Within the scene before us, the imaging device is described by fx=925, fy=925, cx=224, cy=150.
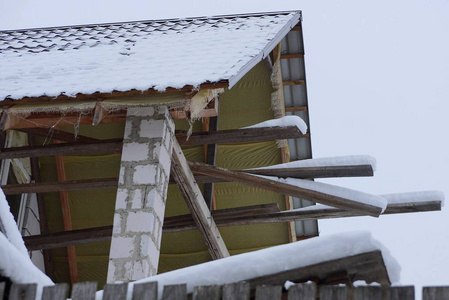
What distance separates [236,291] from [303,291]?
0.32 m

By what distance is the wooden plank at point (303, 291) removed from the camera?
14.4ft

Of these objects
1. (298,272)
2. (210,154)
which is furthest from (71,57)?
(298,272)

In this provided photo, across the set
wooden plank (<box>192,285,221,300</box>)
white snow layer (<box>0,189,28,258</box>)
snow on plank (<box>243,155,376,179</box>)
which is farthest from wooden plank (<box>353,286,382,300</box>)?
snow on plank (<box>243,155,376,179</box>)

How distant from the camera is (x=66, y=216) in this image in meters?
12.8

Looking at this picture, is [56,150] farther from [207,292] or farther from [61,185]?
[207,292]

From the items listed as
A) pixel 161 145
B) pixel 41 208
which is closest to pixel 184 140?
pixel 161 145

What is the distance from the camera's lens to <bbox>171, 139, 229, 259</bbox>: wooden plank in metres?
10.3

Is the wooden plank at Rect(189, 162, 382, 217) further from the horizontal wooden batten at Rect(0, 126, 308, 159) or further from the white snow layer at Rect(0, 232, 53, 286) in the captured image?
the white snow layer at Rect(0, 232, 53, 286)

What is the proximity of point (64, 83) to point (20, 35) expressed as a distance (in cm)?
418

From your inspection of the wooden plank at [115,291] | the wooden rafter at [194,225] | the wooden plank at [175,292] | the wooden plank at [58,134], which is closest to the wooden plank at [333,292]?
the wooden plank at [175,292]

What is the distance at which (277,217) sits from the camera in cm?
1166

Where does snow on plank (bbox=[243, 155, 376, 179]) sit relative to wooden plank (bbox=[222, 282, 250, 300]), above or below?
above

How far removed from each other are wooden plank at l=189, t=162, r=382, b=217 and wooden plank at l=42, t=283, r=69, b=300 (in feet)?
20.3

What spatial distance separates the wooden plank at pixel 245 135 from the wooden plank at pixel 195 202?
0.26m
